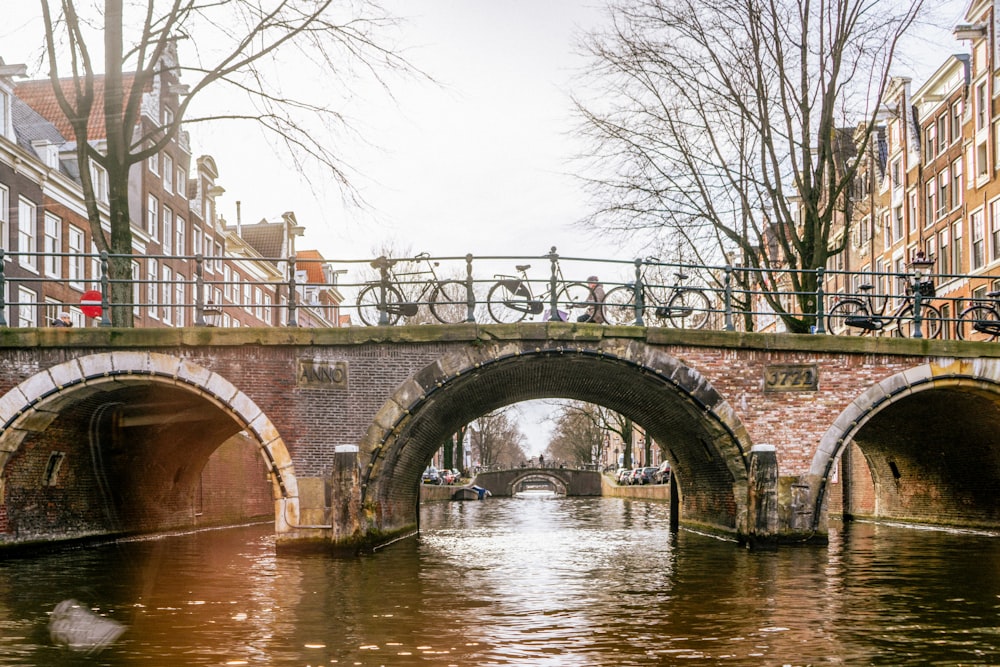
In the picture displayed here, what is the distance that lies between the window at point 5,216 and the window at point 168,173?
535 inches

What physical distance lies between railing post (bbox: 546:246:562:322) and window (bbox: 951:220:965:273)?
80.1 ft

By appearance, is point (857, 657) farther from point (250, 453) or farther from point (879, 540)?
point (250, 453)

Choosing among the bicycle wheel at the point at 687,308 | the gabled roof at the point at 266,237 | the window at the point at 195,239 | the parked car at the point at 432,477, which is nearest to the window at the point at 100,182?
the window at the point at 195,239

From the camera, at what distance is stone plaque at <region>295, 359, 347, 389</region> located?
1742 cm

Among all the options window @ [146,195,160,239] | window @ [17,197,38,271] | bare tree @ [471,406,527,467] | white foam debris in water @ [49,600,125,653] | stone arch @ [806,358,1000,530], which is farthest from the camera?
bare tree @ [471,406,527,467]

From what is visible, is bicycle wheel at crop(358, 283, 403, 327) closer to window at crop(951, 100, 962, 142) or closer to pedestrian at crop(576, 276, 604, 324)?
pedestrian at crop(576, 276, 604, 324)

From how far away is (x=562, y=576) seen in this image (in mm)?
14633

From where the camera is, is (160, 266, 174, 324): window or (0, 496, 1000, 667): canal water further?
(160, 266, 174, 324): window

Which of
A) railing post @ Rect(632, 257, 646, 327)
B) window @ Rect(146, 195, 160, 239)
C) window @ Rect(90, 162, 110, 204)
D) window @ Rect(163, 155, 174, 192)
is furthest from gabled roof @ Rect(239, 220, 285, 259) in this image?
railing post @ Rect(632, 257, 646, 327)

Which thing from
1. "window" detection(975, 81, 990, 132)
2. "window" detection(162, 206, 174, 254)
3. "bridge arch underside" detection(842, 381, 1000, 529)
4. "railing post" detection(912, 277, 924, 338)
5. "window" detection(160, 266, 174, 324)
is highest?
"window" detection(975, 81, 990, 132)

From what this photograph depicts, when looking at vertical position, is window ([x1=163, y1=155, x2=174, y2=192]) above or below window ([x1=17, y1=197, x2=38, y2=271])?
above

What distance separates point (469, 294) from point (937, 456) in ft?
37.5

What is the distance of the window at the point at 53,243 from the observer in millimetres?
32969

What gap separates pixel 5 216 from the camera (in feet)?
100
